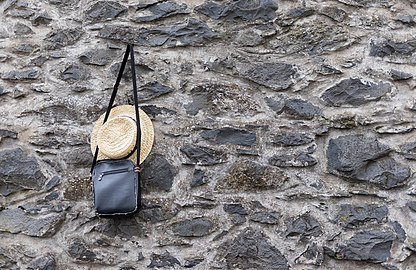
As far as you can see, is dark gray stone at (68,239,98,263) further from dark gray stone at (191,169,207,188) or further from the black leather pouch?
dark gray stone at (191,169,207,188)

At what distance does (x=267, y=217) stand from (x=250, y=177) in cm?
18

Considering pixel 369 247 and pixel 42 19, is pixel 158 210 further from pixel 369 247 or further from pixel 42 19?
pixel 42 19

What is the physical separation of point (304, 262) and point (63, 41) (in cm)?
144

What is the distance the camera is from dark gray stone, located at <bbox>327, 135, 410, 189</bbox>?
95.4 inches

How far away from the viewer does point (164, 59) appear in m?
2.66

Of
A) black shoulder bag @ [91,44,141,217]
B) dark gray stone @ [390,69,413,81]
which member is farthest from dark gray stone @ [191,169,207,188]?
dark gray stone @ [390,69,413,81]

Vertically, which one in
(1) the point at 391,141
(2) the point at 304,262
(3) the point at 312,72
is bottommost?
(2) the point at 304,262

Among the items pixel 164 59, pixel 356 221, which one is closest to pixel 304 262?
pixel 356 221

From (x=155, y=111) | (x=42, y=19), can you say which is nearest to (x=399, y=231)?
(x=155, y=111)

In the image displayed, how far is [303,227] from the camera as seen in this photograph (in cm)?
243

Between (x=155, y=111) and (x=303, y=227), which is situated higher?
(x=155, y=111)

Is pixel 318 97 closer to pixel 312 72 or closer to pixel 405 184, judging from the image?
pixel 312 72

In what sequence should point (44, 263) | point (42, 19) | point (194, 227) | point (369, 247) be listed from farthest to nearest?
point (42, 19)
point (44, 263)
point (194, 227)
point (369, 247)

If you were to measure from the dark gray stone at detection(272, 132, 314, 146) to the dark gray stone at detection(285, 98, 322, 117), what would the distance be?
0.27 feet
